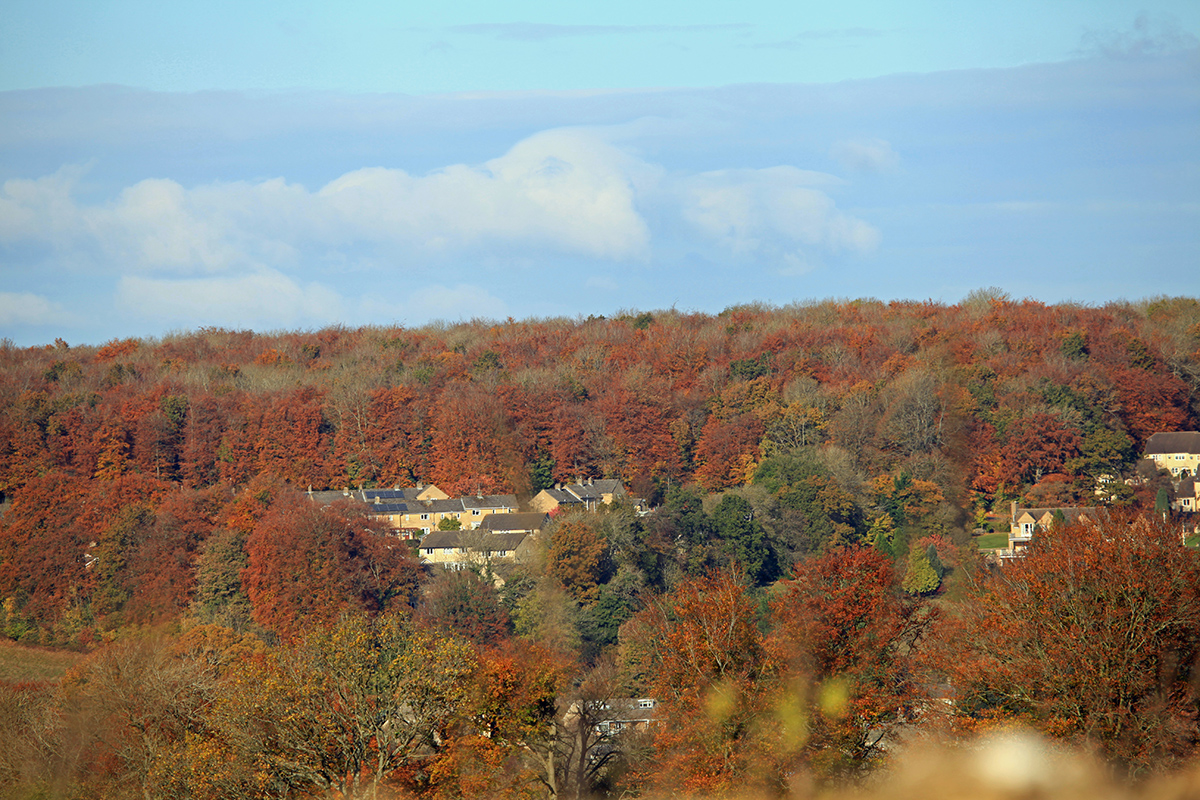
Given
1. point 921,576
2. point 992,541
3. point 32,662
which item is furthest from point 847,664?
point 32,662

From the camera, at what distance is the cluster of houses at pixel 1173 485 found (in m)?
39.1

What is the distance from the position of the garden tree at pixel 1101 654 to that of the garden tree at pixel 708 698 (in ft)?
8.86

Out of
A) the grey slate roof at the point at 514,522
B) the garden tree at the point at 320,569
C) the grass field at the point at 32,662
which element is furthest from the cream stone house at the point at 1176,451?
the grass field at the point at 32,662

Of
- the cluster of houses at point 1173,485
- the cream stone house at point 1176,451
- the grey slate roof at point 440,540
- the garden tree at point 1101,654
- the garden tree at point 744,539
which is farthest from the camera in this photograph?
the cream stone house at point 1176,451

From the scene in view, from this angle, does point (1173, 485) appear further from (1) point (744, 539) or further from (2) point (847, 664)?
(2) point (847, 664)

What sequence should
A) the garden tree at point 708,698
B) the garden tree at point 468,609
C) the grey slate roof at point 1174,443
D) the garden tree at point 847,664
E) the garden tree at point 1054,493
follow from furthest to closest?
the grey slate roof at point 1174,443
the garden tree at point 1054,493
the garden tree at point 468,609
the garden tree at point 847,664
the garden tree at point 708,698

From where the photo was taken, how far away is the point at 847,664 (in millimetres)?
16438

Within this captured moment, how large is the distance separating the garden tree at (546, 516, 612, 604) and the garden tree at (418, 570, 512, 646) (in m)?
2.21

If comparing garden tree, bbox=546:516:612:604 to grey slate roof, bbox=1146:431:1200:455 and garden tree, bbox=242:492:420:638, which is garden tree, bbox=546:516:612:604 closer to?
garden tree, bbox=242:492:420:638

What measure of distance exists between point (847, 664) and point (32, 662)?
27.8m

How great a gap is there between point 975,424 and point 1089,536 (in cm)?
3003

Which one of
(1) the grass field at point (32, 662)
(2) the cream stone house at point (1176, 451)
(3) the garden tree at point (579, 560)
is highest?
(2) the cream stone house at point (1176, 451)

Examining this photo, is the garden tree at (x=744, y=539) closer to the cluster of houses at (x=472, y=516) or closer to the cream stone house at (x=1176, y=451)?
the cluster of houses at (x=472, y=516)

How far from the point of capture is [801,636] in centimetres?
1686
